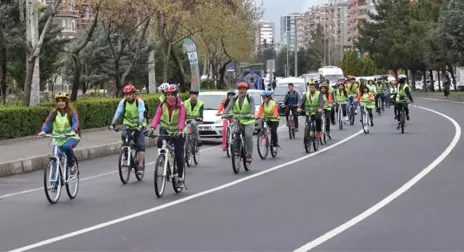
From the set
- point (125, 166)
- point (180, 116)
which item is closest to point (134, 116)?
point (125, 166)

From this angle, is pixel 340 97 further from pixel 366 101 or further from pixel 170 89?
pixel 170 89

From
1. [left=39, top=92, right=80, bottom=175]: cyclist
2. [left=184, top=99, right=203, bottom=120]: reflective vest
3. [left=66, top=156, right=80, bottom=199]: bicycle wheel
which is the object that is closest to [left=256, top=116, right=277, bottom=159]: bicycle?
[left=184, top=99, right=203, bottom=120]: reflective vest

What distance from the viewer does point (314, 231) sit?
32.7 ft

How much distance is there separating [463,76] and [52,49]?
61.6m

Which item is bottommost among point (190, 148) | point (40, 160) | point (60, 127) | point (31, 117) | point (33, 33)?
point (40, 160)

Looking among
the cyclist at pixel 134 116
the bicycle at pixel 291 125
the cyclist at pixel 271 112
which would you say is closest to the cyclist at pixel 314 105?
the cyclist at pixel 271 112

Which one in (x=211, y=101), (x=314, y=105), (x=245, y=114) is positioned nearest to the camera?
(x=245, y=114)

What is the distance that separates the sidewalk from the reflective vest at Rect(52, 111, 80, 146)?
514cm

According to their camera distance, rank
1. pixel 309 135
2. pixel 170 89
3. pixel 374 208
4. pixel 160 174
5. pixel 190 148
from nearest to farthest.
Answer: pixel 374 208, pixel 160 174, pixel 170 89, pixel 190 148, pixel 309 135

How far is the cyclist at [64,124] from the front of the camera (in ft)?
43.8

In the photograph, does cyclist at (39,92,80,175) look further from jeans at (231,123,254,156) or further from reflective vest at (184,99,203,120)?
reflective vest at (184,99,203,120)

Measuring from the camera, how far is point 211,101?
91.7 ft

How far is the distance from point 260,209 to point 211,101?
53.3 ft

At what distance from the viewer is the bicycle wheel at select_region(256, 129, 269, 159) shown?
805 inches
